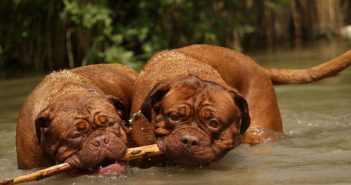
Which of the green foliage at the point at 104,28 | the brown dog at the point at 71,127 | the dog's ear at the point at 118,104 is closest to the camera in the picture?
the brown dog at the point at 71,127

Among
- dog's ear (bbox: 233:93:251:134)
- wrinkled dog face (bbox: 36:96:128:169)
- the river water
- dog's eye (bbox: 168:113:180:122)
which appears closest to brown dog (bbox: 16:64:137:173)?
wrinkled dog face (bbox: 36:96:128:169)

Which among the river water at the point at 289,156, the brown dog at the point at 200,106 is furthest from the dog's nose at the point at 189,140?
the river water at the point at 289,156

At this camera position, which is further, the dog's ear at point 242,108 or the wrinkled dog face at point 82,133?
the dog's ear at point 242,108

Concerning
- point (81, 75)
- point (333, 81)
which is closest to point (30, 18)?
point (333, 81)

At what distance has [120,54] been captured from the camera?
16344 millimetres

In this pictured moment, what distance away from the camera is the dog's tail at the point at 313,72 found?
28.2ft

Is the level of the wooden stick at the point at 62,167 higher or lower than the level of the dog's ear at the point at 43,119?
lower

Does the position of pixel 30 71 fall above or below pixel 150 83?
below

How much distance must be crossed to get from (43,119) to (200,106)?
131 cm

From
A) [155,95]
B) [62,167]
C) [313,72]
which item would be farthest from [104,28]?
[62,167]

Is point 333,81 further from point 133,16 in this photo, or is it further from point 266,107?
point 133,16

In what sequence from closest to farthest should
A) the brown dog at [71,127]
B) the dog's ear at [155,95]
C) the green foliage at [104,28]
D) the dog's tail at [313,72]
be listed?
the brown dog at [71,127]
the dog's ear at [155,95]
the dog's tail at [313,72]
the green foliage at [104,28]

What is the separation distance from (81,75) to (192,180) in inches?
88.9

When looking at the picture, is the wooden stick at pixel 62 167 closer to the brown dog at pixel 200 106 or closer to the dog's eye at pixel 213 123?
the brown dog at pixel 200 106
